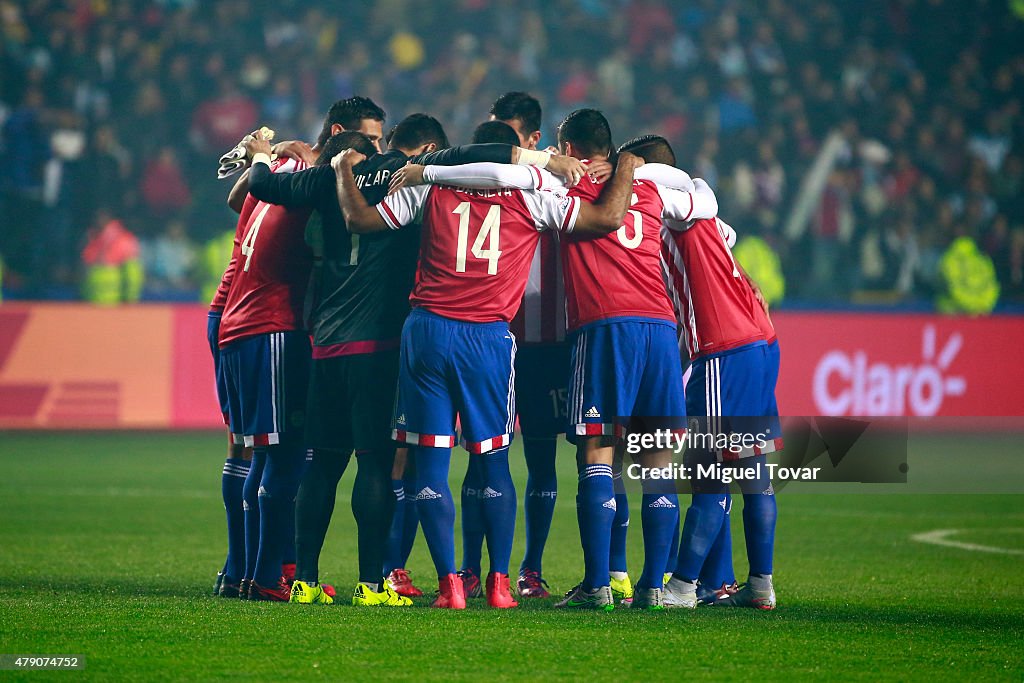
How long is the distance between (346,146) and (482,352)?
1182 mm

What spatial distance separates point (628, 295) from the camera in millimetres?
6156

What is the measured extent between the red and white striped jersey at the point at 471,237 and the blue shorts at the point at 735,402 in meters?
0.95

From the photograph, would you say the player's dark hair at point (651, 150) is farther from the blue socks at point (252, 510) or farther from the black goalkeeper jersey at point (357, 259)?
the blue socks at point (252, 510)

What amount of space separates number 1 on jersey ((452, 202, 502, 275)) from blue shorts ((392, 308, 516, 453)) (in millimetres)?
252

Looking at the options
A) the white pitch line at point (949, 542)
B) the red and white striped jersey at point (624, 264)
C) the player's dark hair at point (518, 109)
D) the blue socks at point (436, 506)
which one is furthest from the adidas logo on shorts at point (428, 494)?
the white pitch line at point (949, 542)

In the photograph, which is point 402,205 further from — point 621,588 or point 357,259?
point 621,588

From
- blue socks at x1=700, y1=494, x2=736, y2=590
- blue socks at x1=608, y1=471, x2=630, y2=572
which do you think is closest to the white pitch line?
blue socks at x1=700, y1=494, x2=736, y2=590

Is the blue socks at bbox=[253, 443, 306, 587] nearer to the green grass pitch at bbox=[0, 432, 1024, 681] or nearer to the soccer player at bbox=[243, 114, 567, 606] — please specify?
the soccer player at bbox=[243, 114, 567, 606]

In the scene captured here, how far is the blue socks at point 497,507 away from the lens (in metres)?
6.02

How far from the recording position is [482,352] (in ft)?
19.6

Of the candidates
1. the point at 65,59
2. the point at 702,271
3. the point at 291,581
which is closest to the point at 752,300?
the point at 702,271

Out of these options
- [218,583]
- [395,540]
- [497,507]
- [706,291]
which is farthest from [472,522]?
[706,291]

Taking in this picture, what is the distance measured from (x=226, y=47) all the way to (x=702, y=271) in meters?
13.5

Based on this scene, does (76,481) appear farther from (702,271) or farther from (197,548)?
(702,271)
